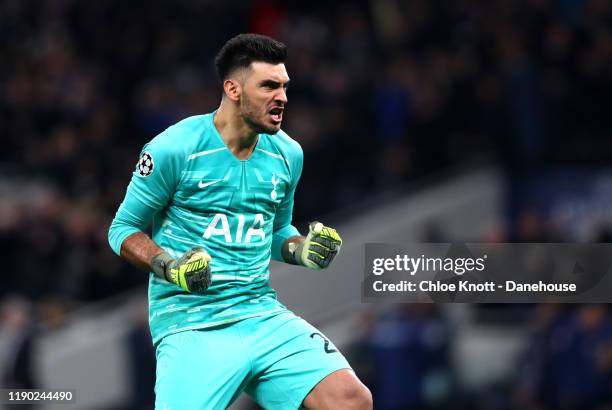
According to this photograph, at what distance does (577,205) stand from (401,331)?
233 cm

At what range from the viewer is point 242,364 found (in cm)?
537

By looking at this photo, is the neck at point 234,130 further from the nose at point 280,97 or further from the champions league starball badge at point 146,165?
the champions league starball badge at point 146,165

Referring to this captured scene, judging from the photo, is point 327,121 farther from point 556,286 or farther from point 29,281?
point 556,286

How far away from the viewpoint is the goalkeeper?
5.33 metres

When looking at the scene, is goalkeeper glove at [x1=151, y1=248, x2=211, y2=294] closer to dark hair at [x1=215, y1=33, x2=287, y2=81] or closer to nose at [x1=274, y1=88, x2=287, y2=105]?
nose at [x1=274, y1=88, x2=287, y2=105]

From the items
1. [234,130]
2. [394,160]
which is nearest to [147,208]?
[234,130]

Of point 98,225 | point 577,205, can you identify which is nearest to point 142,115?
point 98,225

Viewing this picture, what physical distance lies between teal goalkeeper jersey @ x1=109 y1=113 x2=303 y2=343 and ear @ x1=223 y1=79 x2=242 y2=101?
141 mm

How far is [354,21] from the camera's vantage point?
13688mm

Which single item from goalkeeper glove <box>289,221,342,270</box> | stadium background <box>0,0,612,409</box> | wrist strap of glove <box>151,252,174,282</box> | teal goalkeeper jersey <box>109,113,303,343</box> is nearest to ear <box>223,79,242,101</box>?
teal goalkeeper jersey <box>109,113,303,343</box>

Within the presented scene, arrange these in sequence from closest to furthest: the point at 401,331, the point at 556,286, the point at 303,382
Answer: the point at 303,382
the point at 556,286
the point at 401,331

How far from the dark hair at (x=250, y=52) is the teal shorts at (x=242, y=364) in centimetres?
110

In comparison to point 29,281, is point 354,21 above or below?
above

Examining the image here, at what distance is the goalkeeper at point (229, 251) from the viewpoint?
5328 mm
